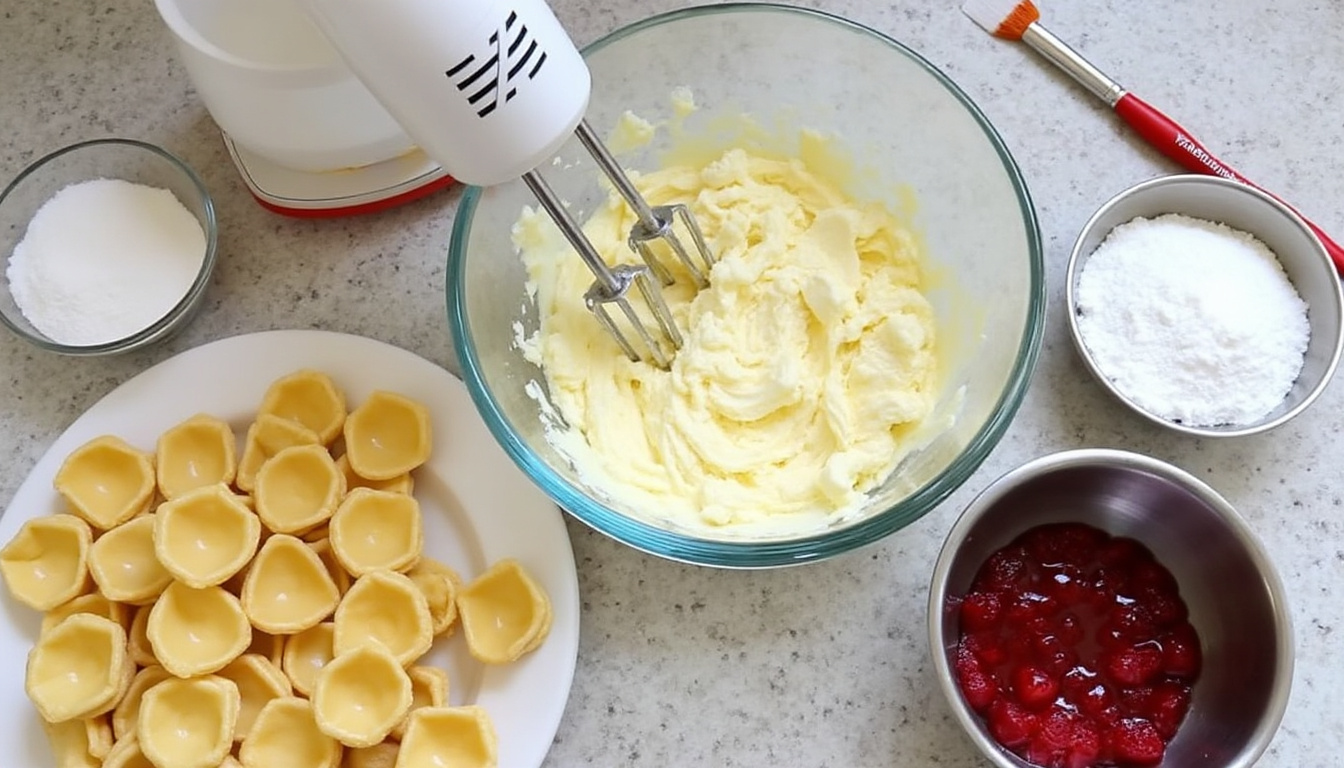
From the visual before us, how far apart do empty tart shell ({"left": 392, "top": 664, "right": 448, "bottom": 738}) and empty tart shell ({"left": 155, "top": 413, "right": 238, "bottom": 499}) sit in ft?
A: 0.94

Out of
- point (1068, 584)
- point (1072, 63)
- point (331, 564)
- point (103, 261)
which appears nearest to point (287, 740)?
point (331, 564)

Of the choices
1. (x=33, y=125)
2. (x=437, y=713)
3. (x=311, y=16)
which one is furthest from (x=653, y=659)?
(x=33, y=125)

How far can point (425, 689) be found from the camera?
113 cm

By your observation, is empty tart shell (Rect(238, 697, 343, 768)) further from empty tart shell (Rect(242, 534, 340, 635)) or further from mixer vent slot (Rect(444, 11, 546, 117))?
mixer vent slot (Rect(444, 11, 546, 117))

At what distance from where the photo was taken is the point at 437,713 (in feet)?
3.56

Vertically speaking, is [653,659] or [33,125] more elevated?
[33,125]

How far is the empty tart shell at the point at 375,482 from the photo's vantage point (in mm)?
1175

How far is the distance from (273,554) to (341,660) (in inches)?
5.5

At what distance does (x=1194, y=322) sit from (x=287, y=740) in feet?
3.22

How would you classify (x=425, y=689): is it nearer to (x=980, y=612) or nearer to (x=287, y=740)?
(x=287, y=740)

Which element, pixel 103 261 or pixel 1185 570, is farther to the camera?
pixel 103 261

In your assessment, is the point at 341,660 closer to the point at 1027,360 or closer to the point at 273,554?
the point at 273,554

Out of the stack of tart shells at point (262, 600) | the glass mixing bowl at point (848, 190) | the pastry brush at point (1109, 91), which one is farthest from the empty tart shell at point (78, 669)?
the pastry brush at point (1109, 91)

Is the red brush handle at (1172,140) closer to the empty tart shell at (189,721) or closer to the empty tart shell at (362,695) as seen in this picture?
the empty tart shell at (362,695)
